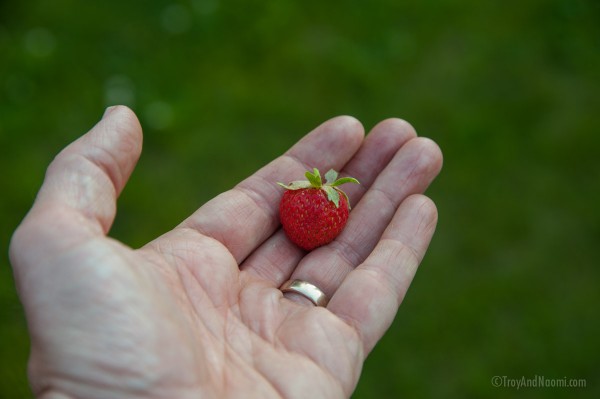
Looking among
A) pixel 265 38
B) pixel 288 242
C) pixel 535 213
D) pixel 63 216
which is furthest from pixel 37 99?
pixel 535 213

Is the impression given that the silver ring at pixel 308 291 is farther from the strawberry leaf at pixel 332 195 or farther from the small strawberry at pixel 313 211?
the strawberry leaf at pixel 332 195

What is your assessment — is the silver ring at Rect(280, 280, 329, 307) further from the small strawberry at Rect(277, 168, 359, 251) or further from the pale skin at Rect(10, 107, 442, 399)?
the small strawberry at Rect(277, 168, 359, 251)

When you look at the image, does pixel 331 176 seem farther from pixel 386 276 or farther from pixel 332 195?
pixel 386 276

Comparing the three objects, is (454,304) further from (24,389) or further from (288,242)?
(24,389)

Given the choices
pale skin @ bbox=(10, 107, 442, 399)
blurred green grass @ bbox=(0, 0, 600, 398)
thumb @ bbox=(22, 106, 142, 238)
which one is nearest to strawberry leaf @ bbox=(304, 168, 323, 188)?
pale skin @ bbox=(10, 107, 442, 399)

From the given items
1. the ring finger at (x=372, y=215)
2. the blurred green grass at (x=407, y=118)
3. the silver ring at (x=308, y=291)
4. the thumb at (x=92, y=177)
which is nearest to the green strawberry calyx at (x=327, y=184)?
the ring finger at (x=372, y=215)

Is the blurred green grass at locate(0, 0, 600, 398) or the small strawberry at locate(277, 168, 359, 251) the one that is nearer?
the small strawberry at locate(277, 168, 359, 251)

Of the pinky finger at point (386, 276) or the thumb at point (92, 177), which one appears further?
the pinky finger at point (386, 276)
